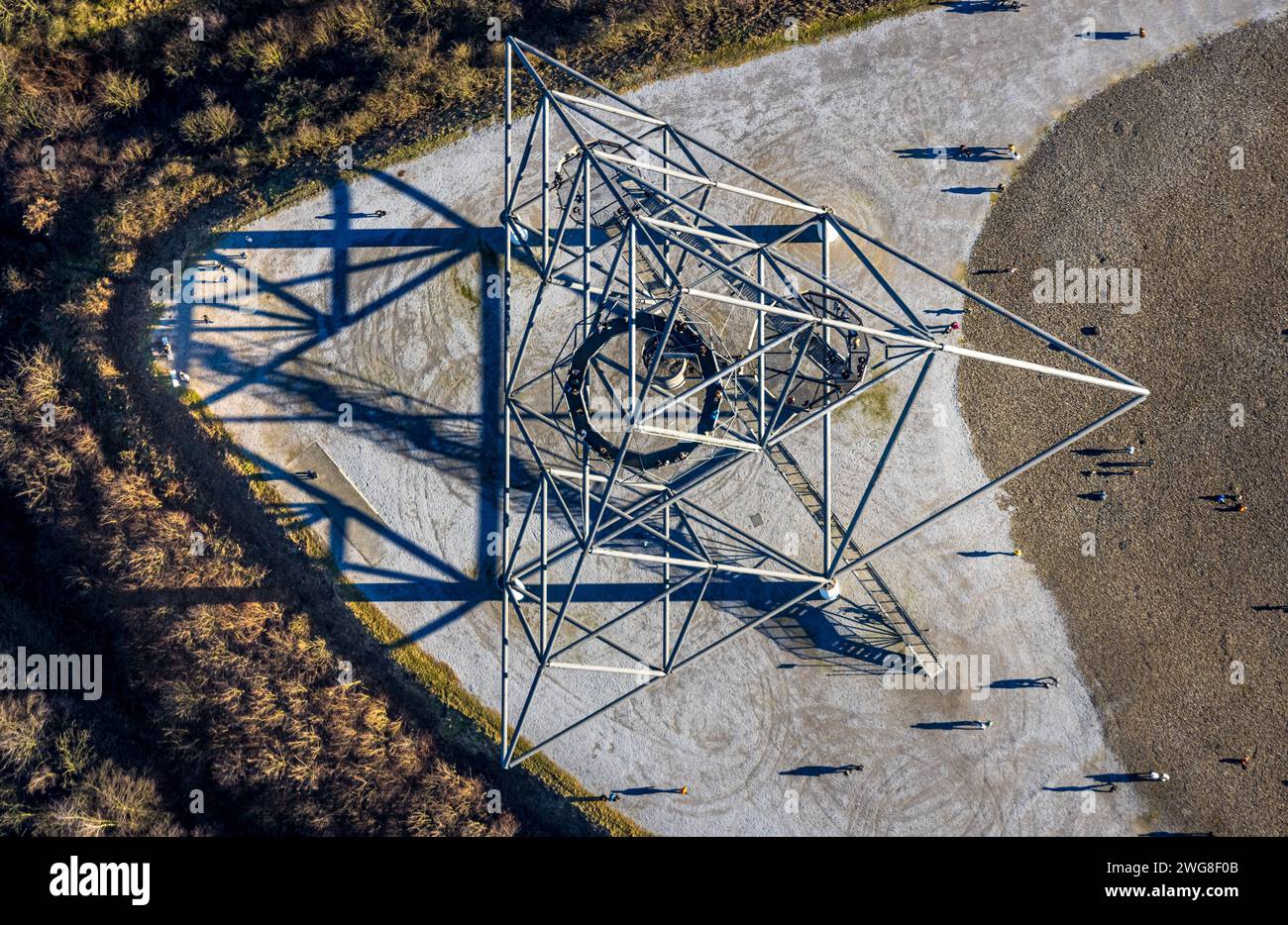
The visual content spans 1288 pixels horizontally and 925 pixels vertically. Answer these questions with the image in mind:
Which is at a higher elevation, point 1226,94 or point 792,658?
point 1226,94

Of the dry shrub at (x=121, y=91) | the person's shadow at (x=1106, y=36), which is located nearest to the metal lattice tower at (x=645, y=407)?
the person's shadow at (x=1106, y=36)

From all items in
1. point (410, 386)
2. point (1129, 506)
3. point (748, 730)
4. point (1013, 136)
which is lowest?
point (748, 730)

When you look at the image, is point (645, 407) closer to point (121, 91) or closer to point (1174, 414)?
point (1174, 414)

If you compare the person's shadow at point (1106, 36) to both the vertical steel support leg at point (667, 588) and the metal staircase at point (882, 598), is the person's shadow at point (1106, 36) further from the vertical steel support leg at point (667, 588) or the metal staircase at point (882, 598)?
the vertical steel support leg at point (667, 588)

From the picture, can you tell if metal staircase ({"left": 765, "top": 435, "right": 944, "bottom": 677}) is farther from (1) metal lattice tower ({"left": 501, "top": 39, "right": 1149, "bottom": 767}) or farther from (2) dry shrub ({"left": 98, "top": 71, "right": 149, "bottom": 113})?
(2) dry shrub ({"left": 98, "top": 71, "right": 149, "bottom": 113})
